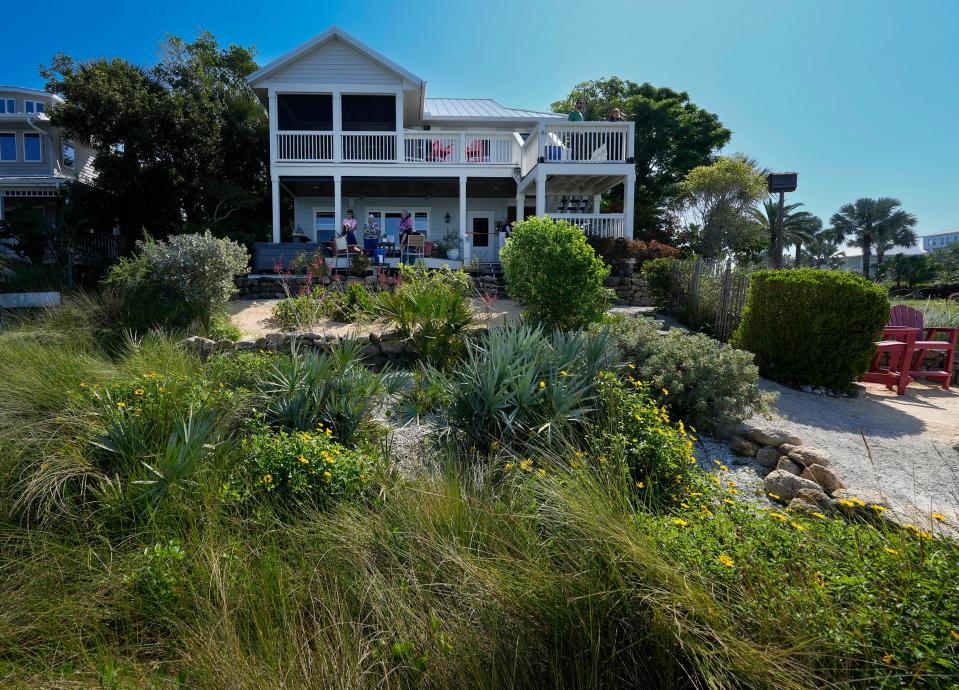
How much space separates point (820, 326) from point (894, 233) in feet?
165

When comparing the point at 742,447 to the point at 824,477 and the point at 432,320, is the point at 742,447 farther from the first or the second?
the point at 432,320

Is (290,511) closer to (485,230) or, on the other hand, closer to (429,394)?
(429,394)

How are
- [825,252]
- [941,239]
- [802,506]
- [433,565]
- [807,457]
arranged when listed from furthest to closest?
[941,239], [825,252], [807,457], [802,506], [433,565]

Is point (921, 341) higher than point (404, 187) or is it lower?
lower

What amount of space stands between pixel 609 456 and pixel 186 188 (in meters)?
17.6

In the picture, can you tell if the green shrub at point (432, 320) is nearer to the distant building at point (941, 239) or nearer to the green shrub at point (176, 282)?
the green shrub at point (176, 282)

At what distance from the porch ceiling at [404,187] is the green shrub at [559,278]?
10177 mm

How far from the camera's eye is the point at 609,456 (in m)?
3.51

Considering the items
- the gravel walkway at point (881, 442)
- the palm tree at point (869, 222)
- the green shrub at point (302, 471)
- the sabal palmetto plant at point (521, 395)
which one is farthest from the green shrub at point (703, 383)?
the palm tree at point (869, 222)

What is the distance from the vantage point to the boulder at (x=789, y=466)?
14.1 ft

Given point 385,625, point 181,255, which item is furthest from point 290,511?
point 181,255

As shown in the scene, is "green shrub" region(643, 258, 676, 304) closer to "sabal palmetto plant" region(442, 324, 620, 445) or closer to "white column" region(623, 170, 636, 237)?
"white column" region(623, 170, 636, 237)

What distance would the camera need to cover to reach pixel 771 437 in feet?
15.8

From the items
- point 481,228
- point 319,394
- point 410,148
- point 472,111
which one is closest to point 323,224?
point 410,148
